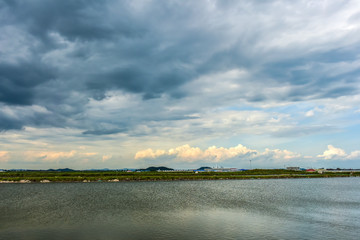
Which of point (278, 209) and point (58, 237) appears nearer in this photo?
point (58, 237)

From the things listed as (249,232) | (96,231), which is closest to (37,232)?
(96,231)

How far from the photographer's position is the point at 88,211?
4628 centimetres

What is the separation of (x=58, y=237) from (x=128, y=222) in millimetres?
10199

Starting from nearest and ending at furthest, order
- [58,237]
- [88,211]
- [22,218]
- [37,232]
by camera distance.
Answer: [58,237], [37,232], [22,218], [88,211]

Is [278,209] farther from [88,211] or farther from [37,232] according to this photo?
[37,232]

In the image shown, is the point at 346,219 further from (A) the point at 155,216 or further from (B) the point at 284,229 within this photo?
(A) the point at 155,216

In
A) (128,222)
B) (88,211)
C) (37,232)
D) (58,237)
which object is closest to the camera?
(58,237)

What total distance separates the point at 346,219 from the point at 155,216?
29.5m

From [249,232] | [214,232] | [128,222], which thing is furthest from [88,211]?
[249,232]

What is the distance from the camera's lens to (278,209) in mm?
47125

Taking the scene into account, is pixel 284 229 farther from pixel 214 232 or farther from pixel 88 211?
pixel 88 211

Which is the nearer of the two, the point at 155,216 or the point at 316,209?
the point at 155,216

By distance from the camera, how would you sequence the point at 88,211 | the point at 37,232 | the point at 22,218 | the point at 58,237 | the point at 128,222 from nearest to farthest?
1. the point at 58,237
2. the point at 37,232
3. the point at 128,222
4. the point at 22,218
5. the point at 88,211

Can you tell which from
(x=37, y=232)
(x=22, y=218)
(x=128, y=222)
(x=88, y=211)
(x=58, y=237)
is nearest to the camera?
(x=58, y=237)
